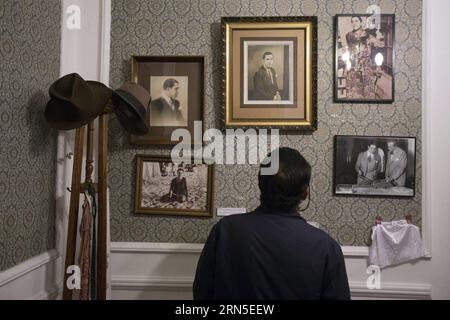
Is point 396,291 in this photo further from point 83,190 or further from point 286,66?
point 83,190

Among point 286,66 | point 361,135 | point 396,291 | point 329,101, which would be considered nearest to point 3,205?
point 286,66

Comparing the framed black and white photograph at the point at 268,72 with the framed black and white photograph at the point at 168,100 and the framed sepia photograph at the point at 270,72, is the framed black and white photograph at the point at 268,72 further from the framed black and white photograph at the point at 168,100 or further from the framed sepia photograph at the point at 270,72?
the framed black and white photograph at the point at 168,100

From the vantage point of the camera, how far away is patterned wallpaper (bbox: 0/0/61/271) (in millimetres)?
1240

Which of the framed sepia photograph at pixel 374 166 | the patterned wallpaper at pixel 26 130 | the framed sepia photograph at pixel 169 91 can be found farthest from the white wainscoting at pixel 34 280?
the framed sepia photograph at pixel 374 166

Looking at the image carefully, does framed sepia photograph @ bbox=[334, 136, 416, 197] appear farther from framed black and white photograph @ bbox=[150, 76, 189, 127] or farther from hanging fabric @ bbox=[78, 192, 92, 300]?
hanging fabric @ bbox=[78, 192, 92, 300]

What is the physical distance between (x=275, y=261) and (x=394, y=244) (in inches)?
42.6

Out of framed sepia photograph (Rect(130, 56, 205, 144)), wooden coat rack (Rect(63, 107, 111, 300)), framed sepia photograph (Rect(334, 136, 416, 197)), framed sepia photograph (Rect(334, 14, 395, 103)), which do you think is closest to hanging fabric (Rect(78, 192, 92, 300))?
wooden coat rack (Rect(63, 107, 111, 300))

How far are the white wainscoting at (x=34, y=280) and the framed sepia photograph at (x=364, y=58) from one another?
184cm

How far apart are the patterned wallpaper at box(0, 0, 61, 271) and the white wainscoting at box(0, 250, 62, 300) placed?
4 centimetres

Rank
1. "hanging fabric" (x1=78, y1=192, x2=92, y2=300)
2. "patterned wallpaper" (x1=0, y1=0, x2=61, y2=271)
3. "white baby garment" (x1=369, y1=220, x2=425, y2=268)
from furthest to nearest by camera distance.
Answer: "white baby garment" (x1=369, y1=220, x2=425, y2=268), "hanging fabric" (x1=78, y1=192, x2=92, y2=300), "patterned wallpaper" (x1=0, y1=0, x2=61, y2=271)

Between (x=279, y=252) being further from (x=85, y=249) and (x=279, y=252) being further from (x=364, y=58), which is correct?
(x=364, y=58)

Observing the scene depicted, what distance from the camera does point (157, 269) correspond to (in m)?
1.77

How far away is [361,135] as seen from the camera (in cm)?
174

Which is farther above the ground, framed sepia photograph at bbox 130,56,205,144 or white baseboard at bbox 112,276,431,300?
framed sepia photograph at bbox 130,56,205,144
